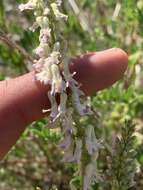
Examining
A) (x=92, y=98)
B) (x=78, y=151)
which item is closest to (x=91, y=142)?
(x=78, y=151)

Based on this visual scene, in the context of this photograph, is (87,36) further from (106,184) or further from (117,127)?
(106,184)

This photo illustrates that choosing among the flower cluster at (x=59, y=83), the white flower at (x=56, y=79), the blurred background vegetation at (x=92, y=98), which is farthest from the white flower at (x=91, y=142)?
the blurred background vegetation at (x=92, y=98)

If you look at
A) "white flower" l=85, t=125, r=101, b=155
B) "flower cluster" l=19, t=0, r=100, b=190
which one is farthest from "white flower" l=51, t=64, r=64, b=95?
"white flower" l=85, t=125, r=101, b=155

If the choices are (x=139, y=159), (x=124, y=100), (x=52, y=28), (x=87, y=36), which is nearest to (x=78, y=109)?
(x=52, y=28)

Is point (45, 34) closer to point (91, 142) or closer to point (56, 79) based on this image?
point (56, 79)

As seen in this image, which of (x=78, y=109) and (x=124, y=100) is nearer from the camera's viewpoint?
(x=78, y=109)

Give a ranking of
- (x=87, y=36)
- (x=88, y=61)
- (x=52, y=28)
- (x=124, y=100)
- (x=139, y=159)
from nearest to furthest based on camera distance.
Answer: (x=52, y=28) → (x=88, y=61) → (x=139, y=159) → (x=124, y=100) → (x=87, y=36)
